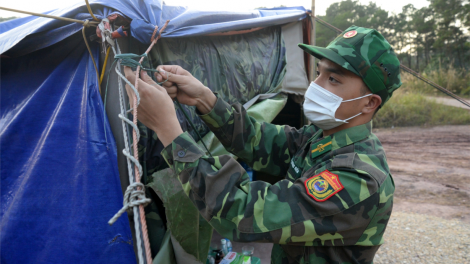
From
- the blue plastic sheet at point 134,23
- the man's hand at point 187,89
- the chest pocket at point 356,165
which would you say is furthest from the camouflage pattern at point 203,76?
the chest pocket at point 356,165

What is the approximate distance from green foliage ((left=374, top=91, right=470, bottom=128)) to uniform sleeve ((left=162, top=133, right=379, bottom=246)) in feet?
33.9

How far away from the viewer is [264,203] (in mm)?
968

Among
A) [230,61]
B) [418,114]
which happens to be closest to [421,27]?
[418,114]

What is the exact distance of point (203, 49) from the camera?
79.0 inches

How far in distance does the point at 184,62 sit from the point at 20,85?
867 mm

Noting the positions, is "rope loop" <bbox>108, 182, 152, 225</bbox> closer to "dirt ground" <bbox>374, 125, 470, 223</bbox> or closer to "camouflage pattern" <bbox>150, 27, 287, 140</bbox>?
"camouflage pattern" <bbox>150, 27, 287, 140</bbox>

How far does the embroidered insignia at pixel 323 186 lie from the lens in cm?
97

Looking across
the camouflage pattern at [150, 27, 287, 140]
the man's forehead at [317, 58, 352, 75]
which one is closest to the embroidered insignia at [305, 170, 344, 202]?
the man's forehead at [317, 58, 352, 75]

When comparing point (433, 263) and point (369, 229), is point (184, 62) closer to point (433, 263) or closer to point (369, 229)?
point (369, 229)

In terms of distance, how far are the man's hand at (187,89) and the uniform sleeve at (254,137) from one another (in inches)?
1.7

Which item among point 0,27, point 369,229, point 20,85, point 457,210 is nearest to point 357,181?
point 369,229

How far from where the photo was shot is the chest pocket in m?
1.02

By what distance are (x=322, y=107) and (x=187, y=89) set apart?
610 mm

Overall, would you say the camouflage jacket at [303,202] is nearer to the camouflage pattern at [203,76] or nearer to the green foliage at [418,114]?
the camouflage pattern at [203,76]
